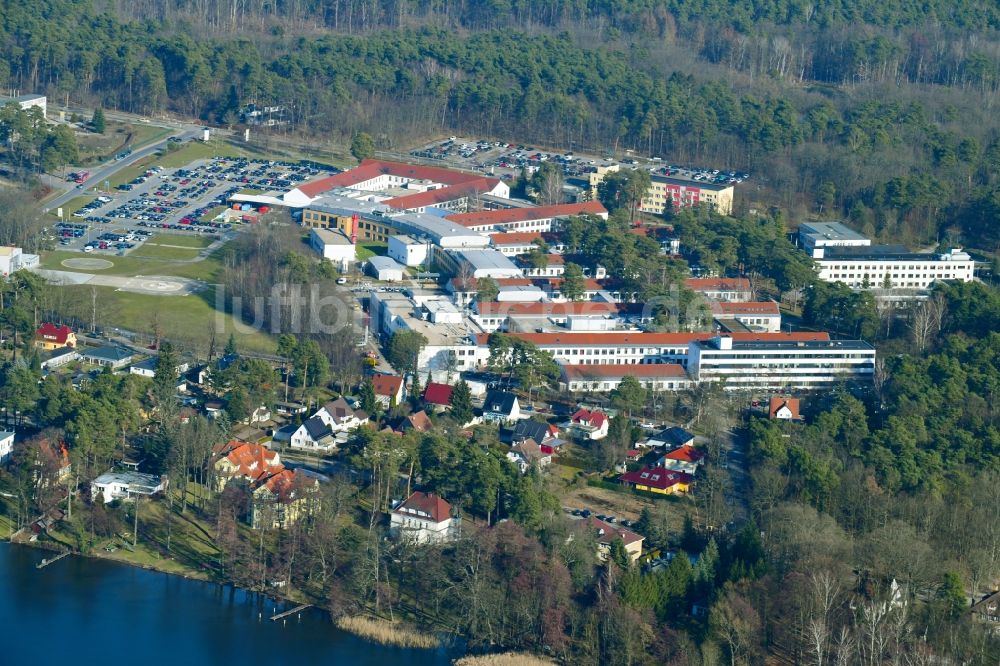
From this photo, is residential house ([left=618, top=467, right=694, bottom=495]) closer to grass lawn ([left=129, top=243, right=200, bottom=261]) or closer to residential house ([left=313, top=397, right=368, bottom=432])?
residential house ([left=313, top=397, right=368, bottom=432])

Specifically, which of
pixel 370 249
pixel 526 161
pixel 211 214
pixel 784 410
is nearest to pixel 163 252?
pixel 211 214

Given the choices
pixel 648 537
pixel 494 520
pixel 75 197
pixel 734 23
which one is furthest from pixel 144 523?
pixel 734 23

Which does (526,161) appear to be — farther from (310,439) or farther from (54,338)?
(310,439)

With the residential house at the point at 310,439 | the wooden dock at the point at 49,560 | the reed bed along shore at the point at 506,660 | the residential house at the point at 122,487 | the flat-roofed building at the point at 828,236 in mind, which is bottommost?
the wooden dock at the point at 49,560

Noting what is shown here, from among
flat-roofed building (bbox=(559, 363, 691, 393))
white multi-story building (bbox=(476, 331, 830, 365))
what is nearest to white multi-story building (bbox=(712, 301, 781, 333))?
white multi-story building (bbox=(476, 331, 830, 365))

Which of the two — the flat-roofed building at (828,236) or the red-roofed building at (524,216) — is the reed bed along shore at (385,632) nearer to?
the red-roofed building at (524,216)

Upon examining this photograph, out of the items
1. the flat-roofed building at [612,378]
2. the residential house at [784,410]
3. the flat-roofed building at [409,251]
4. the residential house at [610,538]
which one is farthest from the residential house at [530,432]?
the flat-roofed building at [409,251]
